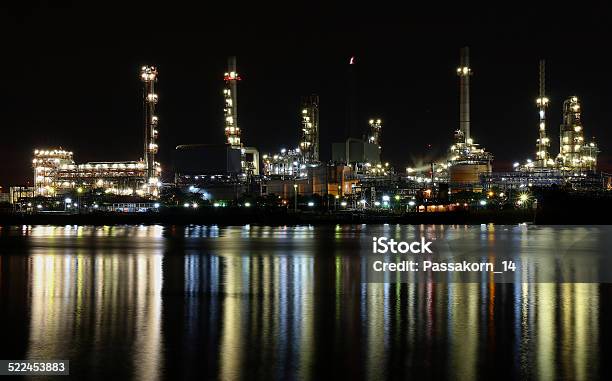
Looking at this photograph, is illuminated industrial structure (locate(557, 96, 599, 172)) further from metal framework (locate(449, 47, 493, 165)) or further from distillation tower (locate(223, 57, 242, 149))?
distillation tower (locate(223, 57, 242, 149))

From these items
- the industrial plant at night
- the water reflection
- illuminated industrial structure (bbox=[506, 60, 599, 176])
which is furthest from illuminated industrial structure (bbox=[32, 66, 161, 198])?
the water reflection

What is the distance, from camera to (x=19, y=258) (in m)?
30.6

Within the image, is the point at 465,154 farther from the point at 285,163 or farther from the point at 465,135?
the point at 285,163

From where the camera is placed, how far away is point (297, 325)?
556 inches

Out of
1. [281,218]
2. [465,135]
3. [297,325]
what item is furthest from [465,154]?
[297,325]

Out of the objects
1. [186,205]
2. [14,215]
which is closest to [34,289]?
[14,215]

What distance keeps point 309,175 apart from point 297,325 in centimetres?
9036

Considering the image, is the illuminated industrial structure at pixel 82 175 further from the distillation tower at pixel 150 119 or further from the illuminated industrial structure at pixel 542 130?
the illuminated industrial structure at pixel 542 130

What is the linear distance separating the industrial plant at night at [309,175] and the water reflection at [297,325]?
7030cm

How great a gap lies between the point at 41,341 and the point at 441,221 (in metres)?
67.0

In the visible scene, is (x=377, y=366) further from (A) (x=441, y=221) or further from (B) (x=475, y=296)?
(A) (x=441, y=221)

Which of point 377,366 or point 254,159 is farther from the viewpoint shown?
point 254,159

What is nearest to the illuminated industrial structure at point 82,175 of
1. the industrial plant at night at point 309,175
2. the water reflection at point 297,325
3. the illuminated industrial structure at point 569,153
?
the industrial plant at night at point 309,175

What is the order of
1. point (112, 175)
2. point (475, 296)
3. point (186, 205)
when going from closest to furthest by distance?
point (475, 296) < point (186, 205) < point (112, 175)
